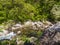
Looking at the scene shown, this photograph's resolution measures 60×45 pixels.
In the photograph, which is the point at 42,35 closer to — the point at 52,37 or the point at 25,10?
the point at 52,37

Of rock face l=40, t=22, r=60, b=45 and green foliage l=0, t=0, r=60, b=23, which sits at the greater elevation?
rock face l=40, t=22, r=60, b=45

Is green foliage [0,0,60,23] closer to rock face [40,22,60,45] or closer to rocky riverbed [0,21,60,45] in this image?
rocky riverbed [0,21,60,45]

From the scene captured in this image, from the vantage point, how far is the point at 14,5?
47.3 ft

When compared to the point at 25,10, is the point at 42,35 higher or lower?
higher

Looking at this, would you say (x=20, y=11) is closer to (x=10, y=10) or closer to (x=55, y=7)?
(x=10, y=10)

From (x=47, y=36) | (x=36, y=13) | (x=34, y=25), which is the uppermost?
(x=47, y=36)

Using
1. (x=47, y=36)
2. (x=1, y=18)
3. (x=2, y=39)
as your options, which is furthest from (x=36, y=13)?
(x=47, y=36)

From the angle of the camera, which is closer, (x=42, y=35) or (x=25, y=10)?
(x=42, y=35)

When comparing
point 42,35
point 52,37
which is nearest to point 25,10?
point 42,35

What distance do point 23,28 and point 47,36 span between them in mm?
2326

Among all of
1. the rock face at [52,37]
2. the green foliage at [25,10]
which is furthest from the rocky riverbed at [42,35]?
the green foliage at [25,10]

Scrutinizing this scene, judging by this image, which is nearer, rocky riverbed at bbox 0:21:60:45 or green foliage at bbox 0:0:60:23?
rocky riverbed at bbox 0:21:60:45

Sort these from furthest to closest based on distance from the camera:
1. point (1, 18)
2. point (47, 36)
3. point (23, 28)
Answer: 1. point (1, 18)
2. point (23, 28)
3. point (47, 36)

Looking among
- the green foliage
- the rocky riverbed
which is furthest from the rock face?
the green foliage
